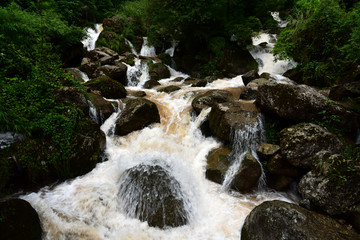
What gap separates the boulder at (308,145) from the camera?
15.3ft

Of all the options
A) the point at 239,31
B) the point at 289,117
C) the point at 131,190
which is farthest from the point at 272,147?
the point at 239,31

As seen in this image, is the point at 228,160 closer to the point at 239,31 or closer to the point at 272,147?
the point at 272,147

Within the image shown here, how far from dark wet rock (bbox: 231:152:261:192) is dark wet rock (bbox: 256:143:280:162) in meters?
0.41

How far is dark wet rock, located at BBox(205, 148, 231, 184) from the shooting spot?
17.6 feet

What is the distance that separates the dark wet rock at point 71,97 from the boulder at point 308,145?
641cm

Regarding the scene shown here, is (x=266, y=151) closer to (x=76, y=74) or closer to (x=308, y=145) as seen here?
(x=308, y=145)

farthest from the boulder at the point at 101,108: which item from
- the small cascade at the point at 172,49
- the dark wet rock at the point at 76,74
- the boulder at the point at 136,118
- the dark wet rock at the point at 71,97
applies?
the small cascade at the point at 172,49

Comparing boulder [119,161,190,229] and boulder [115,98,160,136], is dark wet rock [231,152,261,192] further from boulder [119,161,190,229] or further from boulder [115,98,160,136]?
boulder [115,98,160,136]

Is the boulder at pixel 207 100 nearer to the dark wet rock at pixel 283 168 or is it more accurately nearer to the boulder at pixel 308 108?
the boulder at pixel 308 108

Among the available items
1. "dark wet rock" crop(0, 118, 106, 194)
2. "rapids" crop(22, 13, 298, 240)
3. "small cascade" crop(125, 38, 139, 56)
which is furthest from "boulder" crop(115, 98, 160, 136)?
"small cascade" crop(125, 38, 139, 56)

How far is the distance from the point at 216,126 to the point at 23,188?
558 cm

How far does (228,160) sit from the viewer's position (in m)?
5.62

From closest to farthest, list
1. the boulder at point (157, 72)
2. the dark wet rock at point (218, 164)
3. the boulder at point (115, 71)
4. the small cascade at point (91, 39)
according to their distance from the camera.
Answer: the dark wet rock at point (218, 164), the boulder at point (115, 71), the boulder at point (157, 72), the small cascade at point (91, 39)

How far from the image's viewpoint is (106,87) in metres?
8.98
